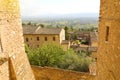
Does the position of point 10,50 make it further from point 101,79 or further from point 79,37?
point 79,37

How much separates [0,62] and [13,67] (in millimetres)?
504

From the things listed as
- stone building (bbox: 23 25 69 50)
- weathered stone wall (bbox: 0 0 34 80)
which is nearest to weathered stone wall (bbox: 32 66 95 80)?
weathered stone wall (bbox: 0 0 34 80)

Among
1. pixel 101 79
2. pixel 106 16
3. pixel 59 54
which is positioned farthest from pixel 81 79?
pixel 59 54

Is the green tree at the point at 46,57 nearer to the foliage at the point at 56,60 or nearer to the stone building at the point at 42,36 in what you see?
the foliage at the point at 56,60

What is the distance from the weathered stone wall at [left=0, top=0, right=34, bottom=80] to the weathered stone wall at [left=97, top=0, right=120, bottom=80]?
2833 mm

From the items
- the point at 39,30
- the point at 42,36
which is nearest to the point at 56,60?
the point at 42,36

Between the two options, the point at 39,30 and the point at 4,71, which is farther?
the point at 39,30

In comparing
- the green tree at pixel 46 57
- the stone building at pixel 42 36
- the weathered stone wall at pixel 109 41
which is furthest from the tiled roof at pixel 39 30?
the weathered stone wall at pixel 109 41

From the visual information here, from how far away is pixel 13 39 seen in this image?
5727 mm

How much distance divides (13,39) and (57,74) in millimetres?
6180

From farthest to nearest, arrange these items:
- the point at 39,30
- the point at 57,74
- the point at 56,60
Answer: the point at 39,30
the point at 56,60
the point at 57,74

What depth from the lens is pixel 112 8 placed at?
249 inches

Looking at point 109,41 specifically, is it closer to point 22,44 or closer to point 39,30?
point 22,44

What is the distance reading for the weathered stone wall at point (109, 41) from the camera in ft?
19.6
